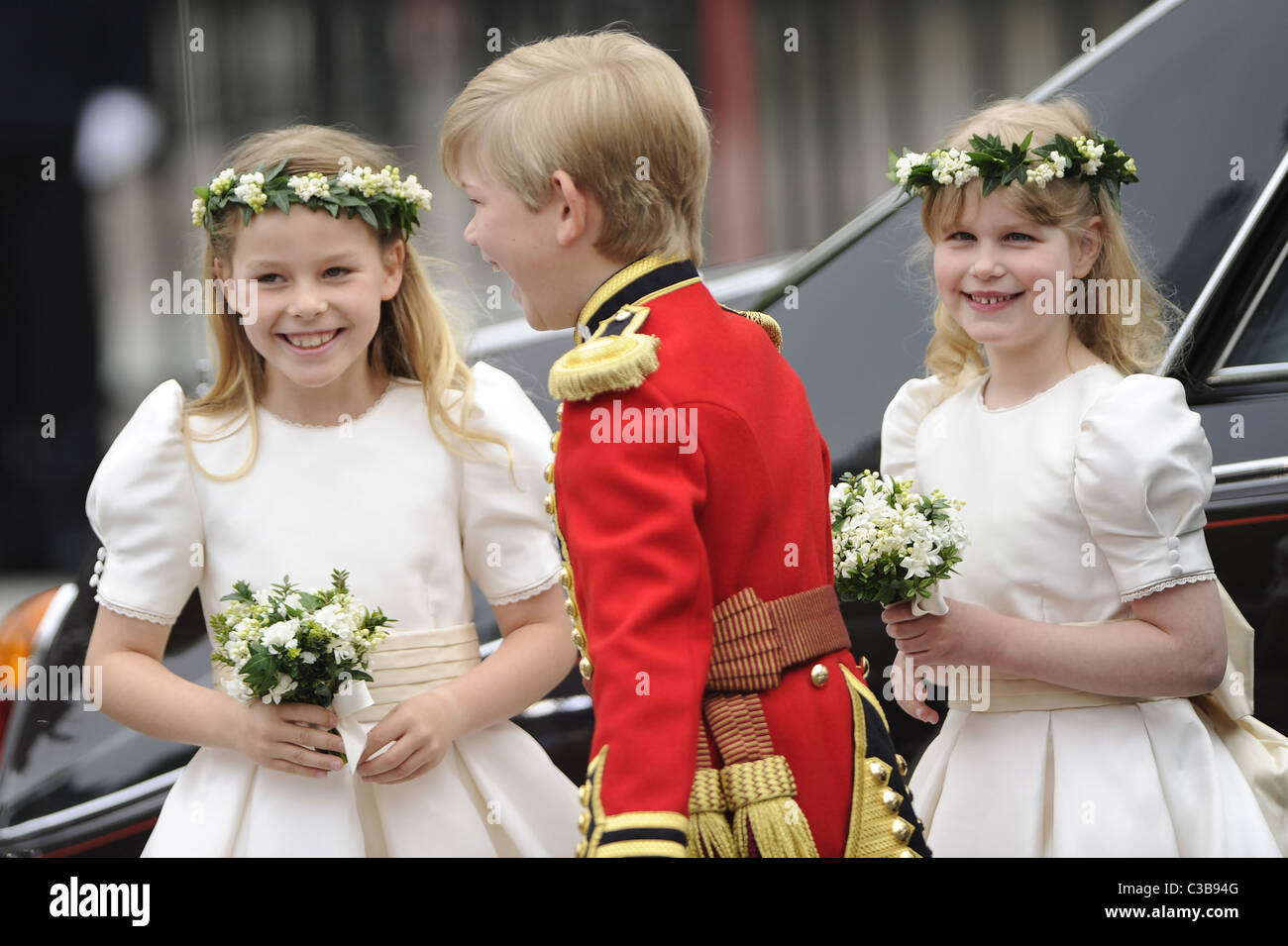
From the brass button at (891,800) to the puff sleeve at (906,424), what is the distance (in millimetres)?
650

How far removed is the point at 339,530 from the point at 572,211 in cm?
64

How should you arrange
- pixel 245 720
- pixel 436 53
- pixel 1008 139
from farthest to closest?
pixel 436 53 → pixel 1008 139 → pixel 245 720

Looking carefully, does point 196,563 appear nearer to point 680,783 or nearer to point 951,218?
point 680,783

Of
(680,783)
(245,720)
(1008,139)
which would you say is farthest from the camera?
(1008,139)

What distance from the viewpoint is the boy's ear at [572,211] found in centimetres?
162

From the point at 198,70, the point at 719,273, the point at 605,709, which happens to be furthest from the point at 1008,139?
the point at 198,70

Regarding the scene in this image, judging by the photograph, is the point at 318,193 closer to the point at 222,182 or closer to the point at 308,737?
the point at 222,182

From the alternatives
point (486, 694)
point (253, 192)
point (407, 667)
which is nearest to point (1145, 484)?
point (486, 694)

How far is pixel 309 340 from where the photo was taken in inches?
75.1

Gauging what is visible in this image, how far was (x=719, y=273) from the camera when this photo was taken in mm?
2771

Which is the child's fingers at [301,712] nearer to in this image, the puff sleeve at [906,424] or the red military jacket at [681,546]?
the red military jacket at [681,546]

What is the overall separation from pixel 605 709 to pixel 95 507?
975mm

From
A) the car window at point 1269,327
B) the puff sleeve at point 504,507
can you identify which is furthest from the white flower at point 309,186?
the car window at point 1269,327

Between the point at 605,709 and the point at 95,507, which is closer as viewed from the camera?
the point at 605,709
